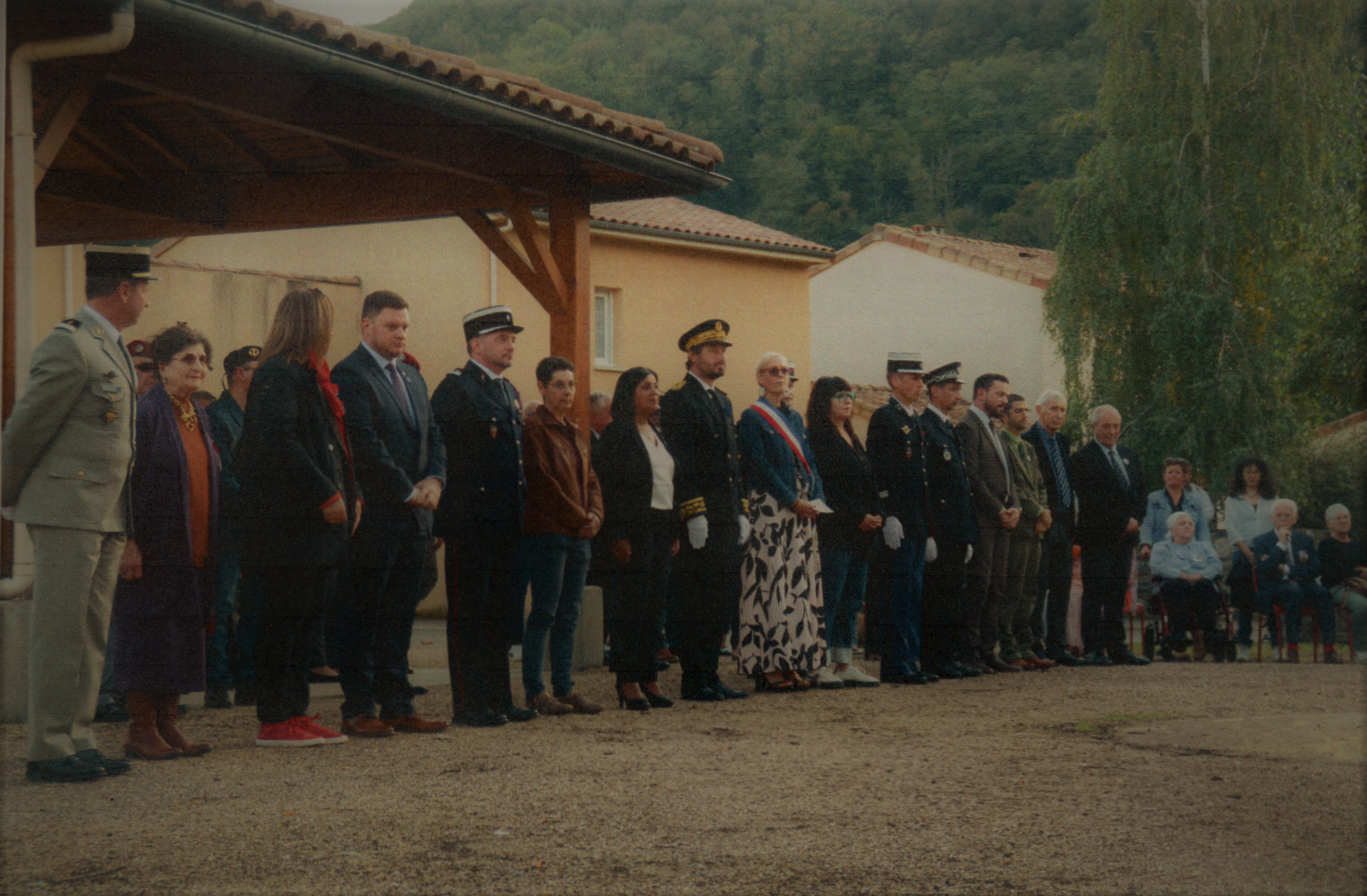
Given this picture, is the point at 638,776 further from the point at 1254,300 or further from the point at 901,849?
the point at 1254,300

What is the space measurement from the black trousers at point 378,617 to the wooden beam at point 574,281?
3.25 metres

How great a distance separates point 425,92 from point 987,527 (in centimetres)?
471

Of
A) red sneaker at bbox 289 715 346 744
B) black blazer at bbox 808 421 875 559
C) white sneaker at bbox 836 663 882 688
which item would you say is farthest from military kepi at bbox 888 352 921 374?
red sneaker at bbox 289 715 346 744

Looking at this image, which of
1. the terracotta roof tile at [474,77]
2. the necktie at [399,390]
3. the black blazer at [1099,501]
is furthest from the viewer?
the black blazer at [1099,501]

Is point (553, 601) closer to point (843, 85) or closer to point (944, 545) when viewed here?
point (944, 545)

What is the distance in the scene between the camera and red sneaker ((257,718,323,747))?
5617mm

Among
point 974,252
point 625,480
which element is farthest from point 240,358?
point 974,252

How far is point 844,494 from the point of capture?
8453 mm

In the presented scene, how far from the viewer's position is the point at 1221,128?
64.6 ft

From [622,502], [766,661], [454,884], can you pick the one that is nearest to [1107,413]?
[766,661]

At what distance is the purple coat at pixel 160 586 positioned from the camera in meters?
5.41

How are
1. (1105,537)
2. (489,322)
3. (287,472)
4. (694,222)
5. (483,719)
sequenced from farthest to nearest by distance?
(694,222), (1105,537), (489,322), (483,719), (287,472)

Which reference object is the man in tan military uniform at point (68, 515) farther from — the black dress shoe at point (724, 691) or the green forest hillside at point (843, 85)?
the black dress shoe at point (724, 691)

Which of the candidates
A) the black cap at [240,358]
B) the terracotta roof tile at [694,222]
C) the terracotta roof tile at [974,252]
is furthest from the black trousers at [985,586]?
the terracotta roof tile at [974,252]
